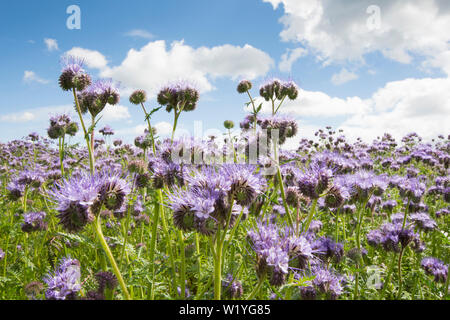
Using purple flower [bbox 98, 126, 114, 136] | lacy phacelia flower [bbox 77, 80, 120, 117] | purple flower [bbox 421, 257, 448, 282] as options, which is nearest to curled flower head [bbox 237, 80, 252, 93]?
lacy phacelia flower [bbox 77, 80, 120, 117]

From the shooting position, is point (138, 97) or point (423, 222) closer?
point (138, 97)

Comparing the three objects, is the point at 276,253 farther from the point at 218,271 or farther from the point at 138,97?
the point at 138,97

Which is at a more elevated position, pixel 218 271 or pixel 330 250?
pixel 218 271

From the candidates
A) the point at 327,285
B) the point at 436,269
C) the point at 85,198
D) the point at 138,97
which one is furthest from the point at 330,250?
the point at 138,97

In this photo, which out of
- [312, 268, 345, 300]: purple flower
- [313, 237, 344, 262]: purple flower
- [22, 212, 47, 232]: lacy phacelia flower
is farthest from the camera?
[22, 212, 47, 232]: lacy phacelia flower

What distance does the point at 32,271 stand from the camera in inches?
160

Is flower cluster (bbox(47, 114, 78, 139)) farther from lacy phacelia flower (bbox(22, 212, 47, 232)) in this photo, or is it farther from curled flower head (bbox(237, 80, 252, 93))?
curled flower head (bbox(237, 80, 252, 93))

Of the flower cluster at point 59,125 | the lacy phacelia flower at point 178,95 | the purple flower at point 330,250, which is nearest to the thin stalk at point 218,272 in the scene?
the purple flower at point 330,250

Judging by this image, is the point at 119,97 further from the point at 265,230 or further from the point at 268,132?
the point at 265,230

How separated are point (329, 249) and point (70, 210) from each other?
243cm

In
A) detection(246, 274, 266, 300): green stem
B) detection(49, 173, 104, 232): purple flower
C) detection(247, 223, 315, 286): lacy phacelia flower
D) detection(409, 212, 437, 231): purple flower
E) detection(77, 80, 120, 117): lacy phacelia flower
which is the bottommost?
detection(409, 212, 437, 231): purple flower

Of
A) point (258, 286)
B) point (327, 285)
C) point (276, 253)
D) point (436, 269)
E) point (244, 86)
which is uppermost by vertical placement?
point (244, 86)
